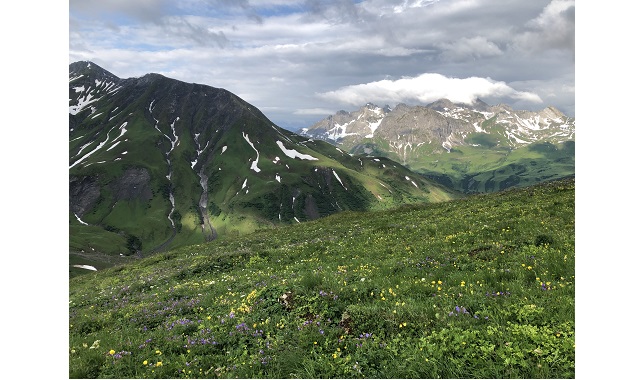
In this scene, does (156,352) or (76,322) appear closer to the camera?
(156,352)

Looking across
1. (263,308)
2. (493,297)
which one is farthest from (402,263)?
(263,308)

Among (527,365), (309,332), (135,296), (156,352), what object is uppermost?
(527,365)

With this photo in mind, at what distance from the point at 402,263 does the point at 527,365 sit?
7576 millimetres

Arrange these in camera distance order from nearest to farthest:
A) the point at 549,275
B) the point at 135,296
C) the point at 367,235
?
1. the point at 549,275
2. the point at 135,296
3. the point at 367,235

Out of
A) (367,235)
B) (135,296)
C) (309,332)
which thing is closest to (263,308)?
(309,332)

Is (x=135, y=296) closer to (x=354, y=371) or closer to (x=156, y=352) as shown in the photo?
(x=156, y=352)

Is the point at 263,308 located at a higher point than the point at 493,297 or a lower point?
lower

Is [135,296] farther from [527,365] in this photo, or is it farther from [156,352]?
[527,365]

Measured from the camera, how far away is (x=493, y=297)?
28.6 feet

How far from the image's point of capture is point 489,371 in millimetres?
6035

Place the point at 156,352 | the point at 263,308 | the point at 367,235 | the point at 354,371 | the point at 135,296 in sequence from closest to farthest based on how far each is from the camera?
the point at 354,371, the point at 156,352, the point at 263,308, the point at 135,296, the point at 367,235

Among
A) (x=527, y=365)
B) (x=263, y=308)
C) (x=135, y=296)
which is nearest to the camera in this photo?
(x=527, y=365)
